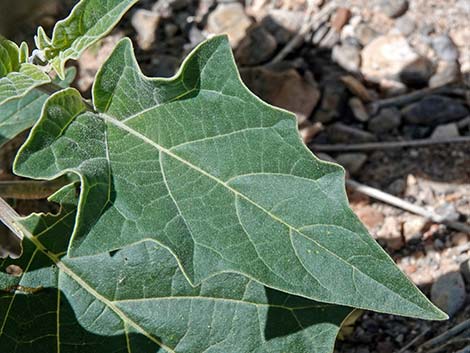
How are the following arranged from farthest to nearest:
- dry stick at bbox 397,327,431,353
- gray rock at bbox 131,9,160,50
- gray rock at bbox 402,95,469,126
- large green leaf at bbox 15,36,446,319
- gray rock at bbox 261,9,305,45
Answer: gray rock at bbox 131,9,160,50, gray rock at bbox 261,9,305,45, gray rock at bbox 402,95,469,126, dry stick at bbox 397,327,431,353, large green leaf at bbox 15,36,446,319

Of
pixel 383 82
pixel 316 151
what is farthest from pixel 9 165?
pixel 383 82

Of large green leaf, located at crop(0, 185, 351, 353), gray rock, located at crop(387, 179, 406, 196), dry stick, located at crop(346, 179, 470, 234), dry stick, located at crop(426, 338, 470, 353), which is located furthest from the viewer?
gray rock, located at crop(387, 179, 406, 196)

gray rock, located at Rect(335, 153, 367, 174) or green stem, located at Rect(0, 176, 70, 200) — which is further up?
green stem, located at Rect(0, 176, 70, 200)

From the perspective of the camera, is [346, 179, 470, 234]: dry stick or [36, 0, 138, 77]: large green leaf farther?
[346, 179, 470, 234]: dry stick

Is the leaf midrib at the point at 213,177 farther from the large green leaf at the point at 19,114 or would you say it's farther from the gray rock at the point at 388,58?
the gray rock at the point at 388,58

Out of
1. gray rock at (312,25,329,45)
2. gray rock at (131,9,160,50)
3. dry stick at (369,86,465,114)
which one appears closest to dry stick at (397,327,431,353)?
dry stick at (369,86,465,114)

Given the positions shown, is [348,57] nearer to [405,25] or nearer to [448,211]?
[405,25]

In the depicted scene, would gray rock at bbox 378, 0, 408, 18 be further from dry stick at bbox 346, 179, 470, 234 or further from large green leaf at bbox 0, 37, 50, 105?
large green leaf at bbox 0, 37, 50, 105

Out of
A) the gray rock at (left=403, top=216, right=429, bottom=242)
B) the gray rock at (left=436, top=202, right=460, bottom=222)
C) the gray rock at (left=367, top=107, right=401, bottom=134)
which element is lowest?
the gray rock at (left=403, top=216, right=429, bottom=242)

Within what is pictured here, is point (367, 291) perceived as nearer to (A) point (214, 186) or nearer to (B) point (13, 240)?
(A) point (214, 186)
